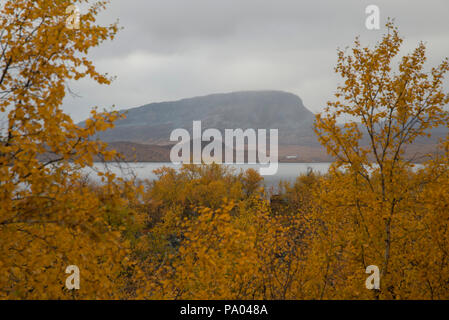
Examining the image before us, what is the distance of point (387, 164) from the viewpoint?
26.1 feet

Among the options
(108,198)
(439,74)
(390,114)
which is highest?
(439,74)

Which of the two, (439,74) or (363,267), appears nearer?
(439,74)

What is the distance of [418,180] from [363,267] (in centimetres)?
318

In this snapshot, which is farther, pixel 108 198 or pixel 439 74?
pixel 439 74

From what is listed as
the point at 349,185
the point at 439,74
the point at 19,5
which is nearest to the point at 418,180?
the point at 349,185

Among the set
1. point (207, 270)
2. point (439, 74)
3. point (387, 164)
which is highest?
point (439, 74)

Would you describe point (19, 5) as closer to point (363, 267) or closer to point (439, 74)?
point (439, 74)
